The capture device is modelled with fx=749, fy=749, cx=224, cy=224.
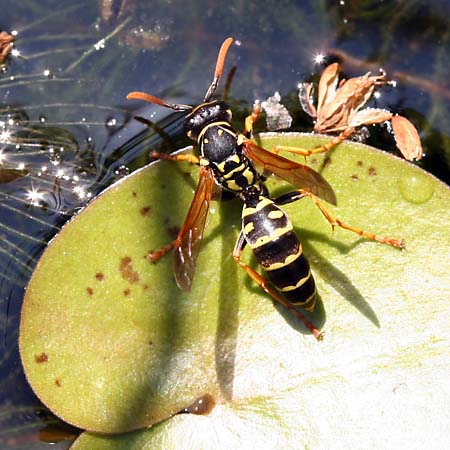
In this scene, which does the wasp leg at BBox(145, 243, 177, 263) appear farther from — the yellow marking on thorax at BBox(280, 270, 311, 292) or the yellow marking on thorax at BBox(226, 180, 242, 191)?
the yellow marking on thorax at BBox(280, 270, 311, 292)

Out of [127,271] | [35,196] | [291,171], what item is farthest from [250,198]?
[35,196]

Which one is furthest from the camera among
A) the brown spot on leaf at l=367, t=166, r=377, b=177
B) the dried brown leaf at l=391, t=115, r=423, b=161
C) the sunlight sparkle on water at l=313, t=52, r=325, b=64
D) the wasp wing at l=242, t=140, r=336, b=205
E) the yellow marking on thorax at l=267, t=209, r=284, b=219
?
the sunlight sparkle on water at l=313, t=52, r=325, b=64

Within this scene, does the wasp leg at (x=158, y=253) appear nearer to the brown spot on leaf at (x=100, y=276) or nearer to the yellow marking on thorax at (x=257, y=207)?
the brown spot on leaf at (x=100, y=276)

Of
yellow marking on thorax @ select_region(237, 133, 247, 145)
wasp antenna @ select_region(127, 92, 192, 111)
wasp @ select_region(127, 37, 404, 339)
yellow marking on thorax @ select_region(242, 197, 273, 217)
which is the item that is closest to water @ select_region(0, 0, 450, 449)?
wasp antenna @ select_region(127, 92, 192, 111)

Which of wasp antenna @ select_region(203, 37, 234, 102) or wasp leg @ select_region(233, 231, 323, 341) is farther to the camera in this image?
wasp antenna @ select_region(203, 37, 234, 102)

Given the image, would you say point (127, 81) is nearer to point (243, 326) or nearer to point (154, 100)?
point (154, 100)

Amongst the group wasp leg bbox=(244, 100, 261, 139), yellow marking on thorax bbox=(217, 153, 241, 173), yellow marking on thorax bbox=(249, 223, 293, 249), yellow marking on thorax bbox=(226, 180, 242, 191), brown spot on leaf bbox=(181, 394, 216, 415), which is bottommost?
brown spot on leaf bbox=(181, 394, 216, 415)

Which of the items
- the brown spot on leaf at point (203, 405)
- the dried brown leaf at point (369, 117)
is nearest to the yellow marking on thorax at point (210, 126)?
the dried brown leaf at point (369, 117)
